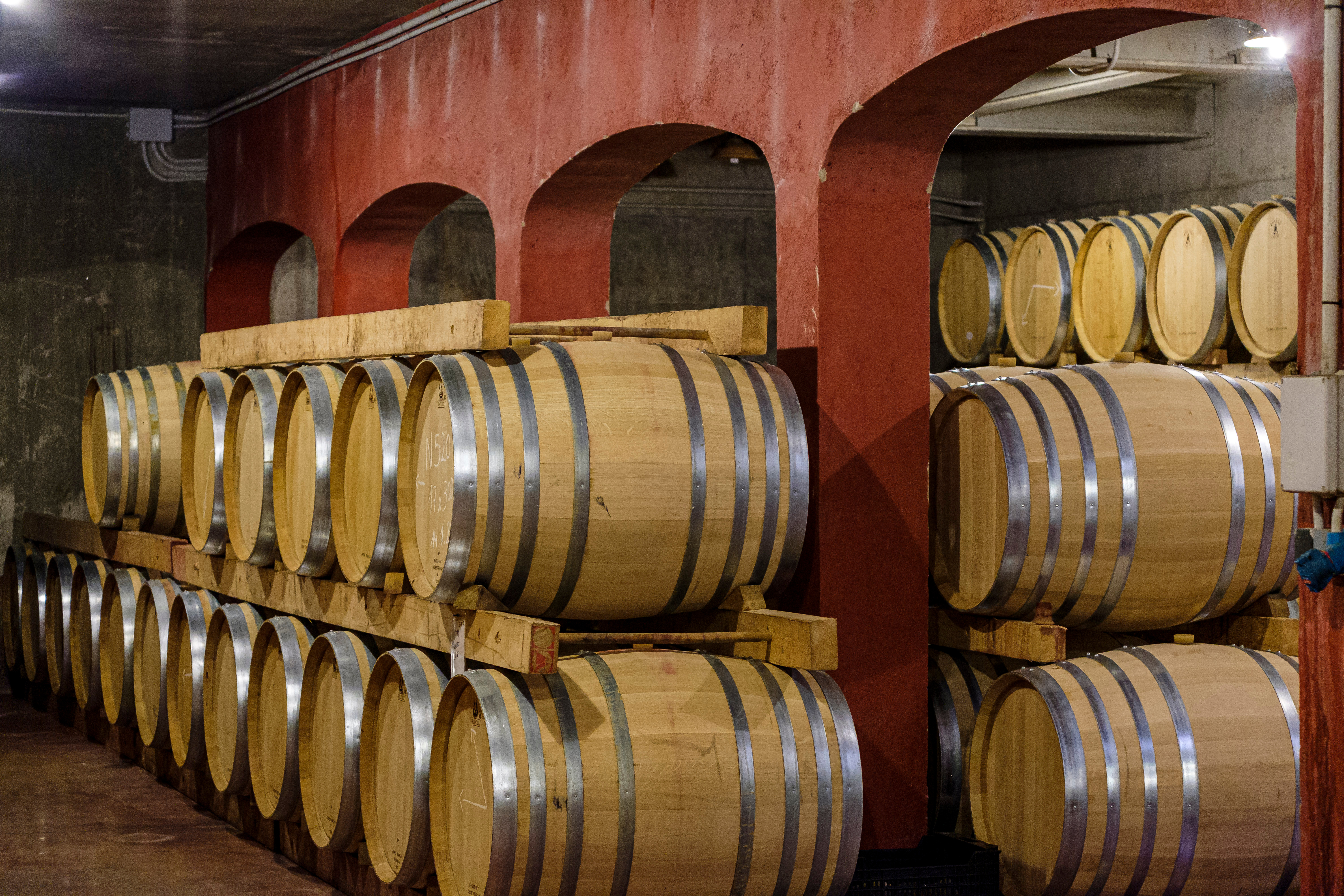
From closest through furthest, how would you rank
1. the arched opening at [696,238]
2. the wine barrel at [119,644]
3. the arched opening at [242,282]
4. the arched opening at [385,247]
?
the wine barrel at [119,644] → the arched opening at [385,247] → the arched opening at [242,282] → the arched opening at [696,238]

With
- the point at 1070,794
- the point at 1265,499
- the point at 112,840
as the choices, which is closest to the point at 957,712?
the point at 1070,794

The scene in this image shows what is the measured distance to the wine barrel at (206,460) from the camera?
6.33 m

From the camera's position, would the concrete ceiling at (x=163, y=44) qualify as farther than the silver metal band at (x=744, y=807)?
Yes

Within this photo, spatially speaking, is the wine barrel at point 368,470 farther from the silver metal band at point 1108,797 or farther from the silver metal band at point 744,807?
the silver metal band at point 1108,797

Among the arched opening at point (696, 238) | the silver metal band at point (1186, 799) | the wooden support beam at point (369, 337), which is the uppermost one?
the arched opening at point (696, 238)

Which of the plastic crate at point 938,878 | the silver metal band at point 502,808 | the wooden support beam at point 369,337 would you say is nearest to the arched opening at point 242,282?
the wooden support beam at point 369,337

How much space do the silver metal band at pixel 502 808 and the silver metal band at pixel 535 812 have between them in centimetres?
2

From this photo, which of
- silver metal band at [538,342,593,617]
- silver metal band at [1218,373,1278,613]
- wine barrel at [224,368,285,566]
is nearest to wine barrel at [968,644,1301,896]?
silver metal band at [1218,373,1278,613]

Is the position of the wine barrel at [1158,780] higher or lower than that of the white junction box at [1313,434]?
lower

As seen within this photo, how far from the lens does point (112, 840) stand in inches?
245

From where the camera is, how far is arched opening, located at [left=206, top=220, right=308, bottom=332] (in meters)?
11.2

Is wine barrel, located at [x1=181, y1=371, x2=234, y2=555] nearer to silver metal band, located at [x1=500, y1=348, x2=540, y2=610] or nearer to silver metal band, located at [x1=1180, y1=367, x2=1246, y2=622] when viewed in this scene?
silver metal band, located at [x1=500, y1=348, x2=540, y2=610]

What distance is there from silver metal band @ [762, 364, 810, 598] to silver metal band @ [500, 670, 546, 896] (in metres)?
1.05

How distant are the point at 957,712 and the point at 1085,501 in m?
0.95
